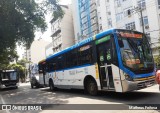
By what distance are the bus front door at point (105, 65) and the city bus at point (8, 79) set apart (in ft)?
64.4

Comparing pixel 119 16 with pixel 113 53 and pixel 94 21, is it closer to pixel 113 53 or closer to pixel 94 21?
pixel 94 21

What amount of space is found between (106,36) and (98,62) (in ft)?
4.68

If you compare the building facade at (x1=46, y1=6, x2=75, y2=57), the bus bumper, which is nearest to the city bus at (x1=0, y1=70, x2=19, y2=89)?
the bus bumper

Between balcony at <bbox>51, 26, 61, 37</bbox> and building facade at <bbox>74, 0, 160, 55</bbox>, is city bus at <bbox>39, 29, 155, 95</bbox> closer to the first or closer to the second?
building facade at <bbox>74, 0, 160, 55</bbox>

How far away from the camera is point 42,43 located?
107m

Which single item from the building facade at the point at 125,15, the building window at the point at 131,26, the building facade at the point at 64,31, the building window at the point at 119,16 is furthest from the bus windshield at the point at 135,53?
the building facade at the point at 64,31

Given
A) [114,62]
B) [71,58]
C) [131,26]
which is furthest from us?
[131,26]

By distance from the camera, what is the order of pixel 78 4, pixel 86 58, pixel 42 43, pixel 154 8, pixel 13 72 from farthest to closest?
pixel 42 43, pixel 78 4, pixel 154 8, pixel 13 72, pixel 86 58

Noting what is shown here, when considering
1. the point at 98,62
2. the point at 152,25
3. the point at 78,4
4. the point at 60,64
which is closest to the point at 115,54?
the point at 98,62

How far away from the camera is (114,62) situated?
385 inches

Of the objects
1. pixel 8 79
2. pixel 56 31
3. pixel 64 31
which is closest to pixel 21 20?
pixel 8 79

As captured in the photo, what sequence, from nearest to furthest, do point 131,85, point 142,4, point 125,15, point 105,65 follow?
point 131,85
point 105,65
point 142,4
point 125,15

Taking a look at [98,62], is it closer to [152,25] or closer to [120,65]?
[120,65]

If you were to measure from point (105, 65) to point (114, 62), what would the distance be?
2.48ft
